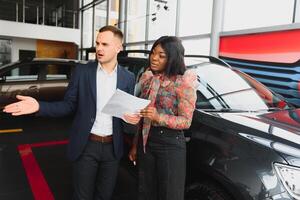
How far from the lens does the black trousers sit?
196cm

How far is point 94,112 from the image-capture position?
193cm

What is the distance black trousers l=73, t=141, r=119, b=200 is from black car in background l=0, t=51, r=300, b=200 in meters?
0.51

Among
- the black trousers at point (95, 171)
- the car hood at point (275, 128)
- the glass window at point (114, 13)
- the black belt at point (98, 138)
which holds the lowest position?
the black trousers at point (95, 171)

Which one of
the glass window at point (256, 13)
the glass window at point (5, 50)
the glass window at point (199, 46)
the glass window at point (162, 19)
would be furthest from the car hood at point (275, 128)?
the glass window at point (5, 50)

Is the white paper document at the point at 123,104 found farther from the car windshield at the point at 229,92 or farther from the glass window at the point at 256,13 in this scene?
the glass window at the point at 256,13

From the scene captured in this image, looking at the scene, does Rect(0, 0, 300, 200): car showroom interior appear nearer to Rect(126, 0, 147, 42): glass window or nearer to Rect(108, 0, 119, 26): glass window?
Rect(126, 0, 147, 42): glass window

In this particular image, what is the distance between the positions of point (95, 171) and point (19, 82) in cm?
439

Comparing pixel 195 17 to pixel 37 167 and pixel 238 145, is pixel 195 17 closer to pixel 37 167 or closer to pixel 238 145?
pixel 37 167

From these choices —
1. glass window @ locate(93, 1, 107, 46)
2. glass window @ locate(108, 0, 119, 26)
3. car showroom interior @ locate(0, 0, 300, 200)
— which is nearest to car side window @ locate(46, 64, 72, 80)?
car showroom interior @ locate(0, 0, 300, 200)

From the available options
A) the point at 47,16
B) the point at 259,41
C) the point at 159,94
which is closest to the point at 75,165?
the point at 159,94

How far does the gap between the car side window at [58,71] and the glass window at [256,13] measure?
3375mm

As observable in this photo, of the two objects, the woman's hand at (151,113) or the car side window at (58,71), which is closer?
the woman's hand at (151,113)

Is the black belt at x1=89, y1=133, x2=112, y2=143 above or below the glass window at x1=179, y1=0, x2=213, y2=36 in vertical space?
below

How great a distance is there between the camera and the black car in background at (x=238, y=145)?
1621 millimetres
